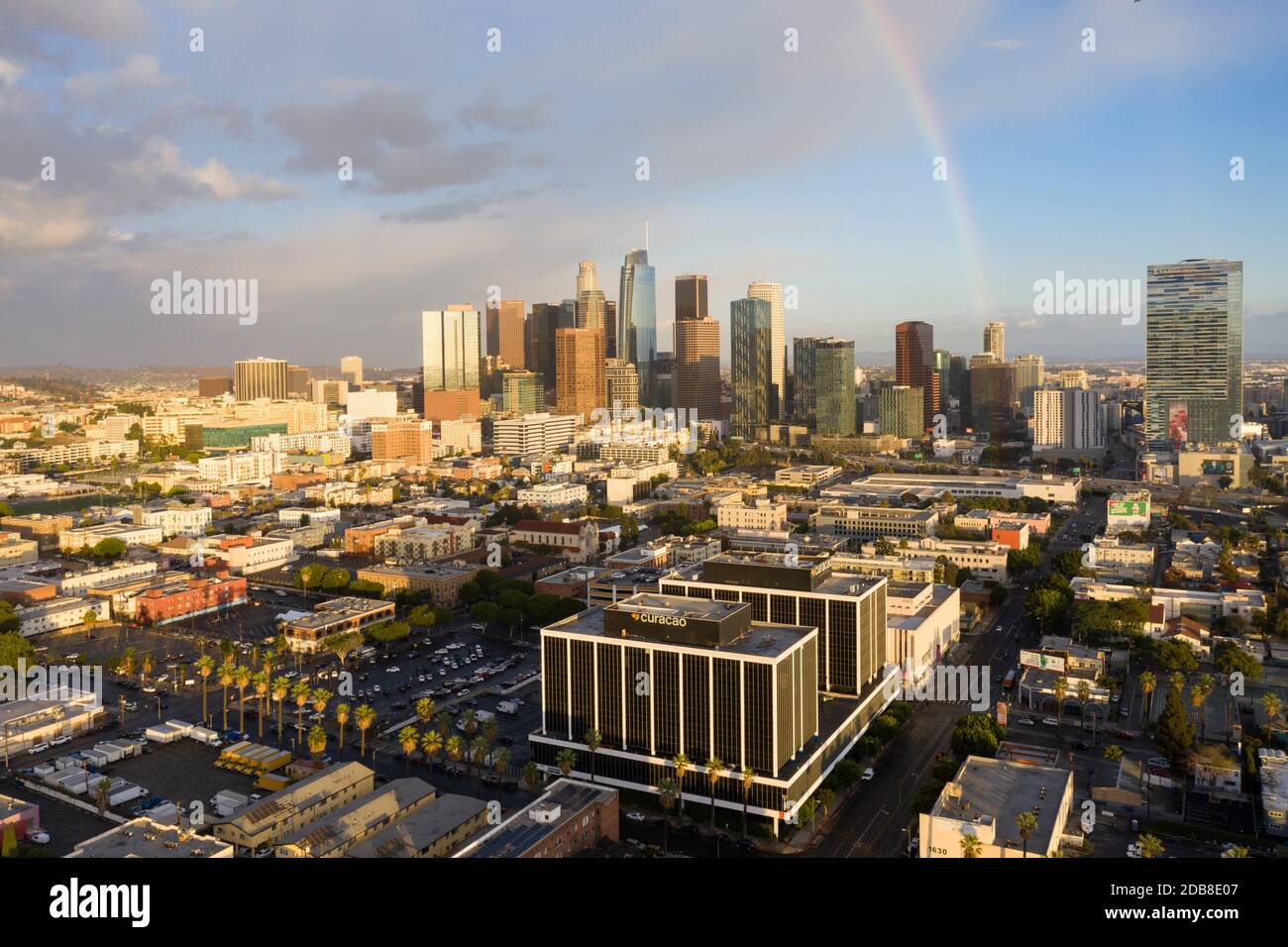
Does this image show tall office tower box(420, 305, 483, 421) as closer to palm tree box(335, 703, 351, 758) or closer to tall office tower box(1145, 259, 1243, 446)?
tall office tower box(1145, 259, 1243, 446)

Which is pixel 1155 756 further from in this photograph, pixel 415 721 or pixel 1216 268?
pixel 1216 268

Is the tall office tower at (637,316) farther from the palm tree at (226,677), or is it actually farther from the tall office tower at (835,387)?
the palm tree at (226,677)

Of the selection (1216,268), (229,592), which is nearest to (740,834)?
(229,592)

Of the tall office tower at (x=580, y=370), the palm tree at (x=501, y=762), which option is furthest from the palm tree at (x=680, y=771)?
the tall office tower at (x=580, y=370)

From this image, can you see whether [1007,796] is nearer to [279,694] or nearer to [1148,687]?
[1148,687]

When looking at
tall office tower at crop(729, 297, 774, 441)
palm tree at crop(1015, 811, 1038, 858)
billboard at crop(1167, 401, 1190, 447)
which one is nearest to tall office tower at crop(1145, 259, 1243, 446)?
billboard at crop(1167, 401, 1190, 447)

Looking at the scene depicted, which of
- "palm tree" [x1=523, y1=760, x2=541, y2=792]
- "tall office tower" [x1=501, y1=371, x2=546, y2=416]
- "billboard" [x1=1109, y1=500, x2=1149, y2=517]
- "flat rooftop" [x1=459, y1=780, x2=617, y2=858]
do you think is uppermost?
"tall office tower" [x1=501, y1=371, x2=546, y2=416]

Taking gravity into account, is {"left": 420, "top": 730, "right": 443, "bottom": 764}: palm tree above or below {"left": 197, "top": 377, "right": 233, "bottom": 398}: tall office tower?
below
